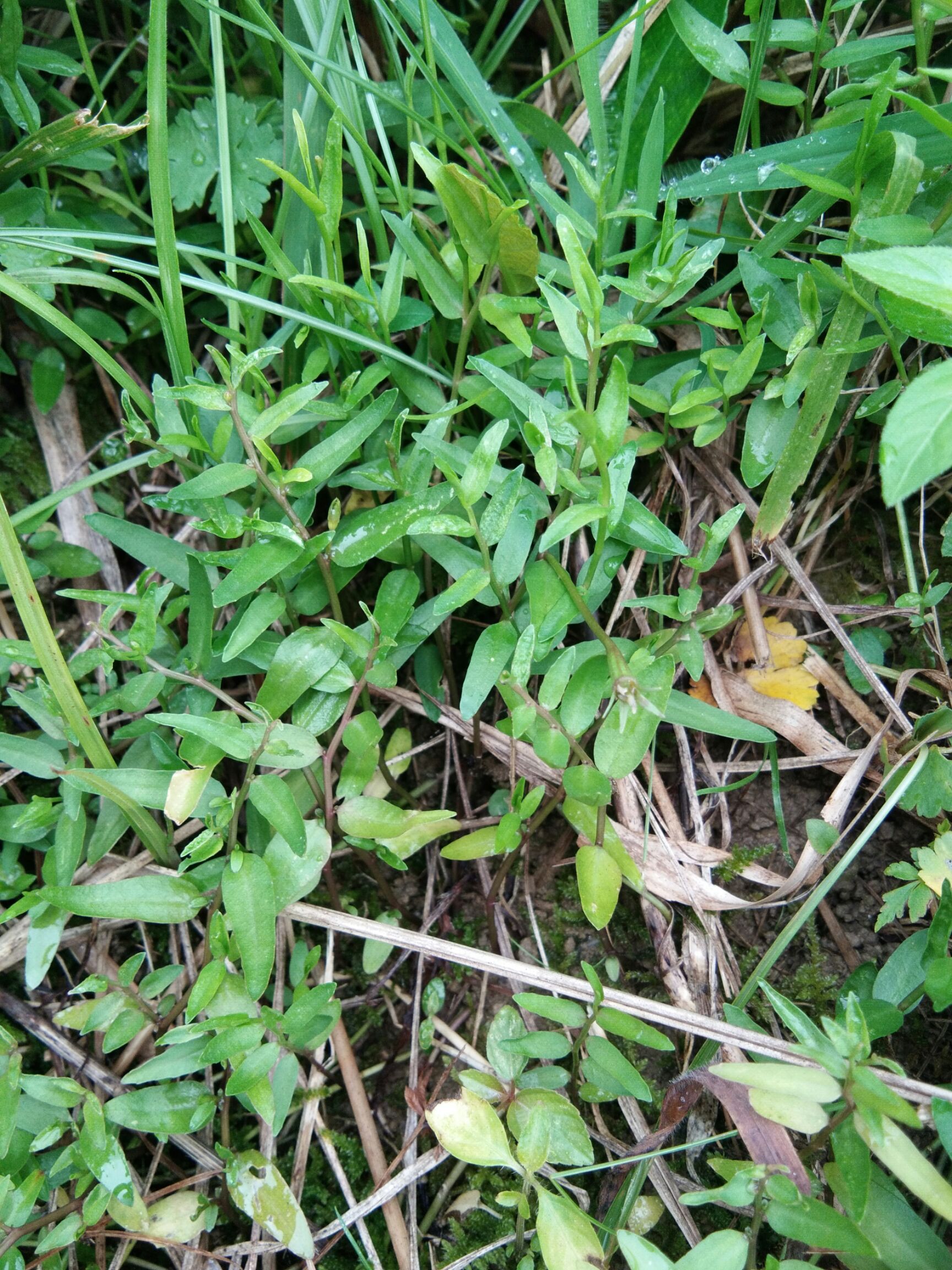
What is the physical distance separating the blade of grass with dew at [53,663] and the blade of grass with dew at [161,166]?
1.38 ft

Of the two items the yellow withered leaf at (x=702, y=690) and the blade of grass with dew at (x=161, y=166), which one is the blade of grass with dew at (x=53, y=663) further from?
the yellow withered leaf at (x=702, y=690)

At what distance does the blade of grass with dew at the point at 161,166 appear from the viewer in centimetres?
131

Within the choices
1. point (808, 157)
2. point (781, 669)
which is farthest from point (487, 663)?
point (808, 157)

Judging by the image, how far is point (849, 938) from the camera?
1.47 meters

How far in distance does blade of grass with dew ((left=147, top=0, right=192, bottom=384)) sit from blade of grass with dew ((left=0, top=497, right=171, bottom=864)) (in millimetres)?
420

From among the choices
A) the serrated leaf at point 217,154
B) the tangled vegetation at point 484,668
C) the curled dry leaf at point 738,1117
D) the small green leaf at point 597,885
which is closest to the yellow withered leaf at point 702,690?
the tangled vegetation at point 484,668

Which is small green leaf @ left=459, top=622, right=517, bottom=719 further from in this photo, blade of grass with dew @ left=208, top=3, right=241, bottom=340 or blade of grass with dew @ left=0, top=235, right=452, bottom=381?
blade of grass with dew @ left=208, top=3, right=241, bottom=340

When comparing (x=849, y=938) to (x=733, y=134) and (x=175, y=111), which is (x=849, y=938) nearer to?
(x=733, y=134)

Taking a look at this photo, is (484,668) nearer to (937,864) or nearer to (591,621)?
(591,621)

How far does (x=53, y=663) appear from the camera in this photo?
1356 mm

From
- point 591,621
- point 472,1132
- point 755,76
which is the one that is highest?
point 755,76

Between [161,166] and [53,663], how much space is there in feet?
2.55

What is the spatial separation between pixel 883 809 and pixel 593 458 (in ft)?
2.36

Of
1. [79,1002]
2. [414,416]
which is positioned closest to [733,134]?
[414,416]
